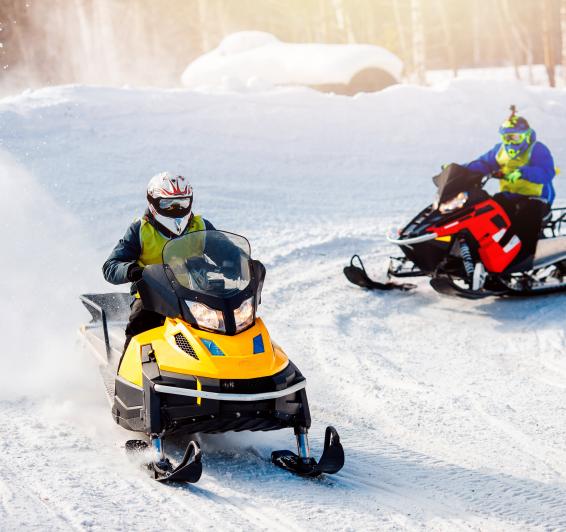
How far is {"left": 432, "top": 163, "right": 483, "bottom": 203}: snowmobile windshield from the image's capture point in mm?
8547

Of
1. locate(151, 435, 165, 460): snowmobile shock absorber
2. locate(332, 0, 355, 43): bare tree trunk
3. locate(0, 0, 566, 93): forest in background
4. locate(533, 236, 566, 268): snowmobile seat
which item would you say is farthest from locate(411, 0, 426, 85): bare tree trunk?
locate(151, 435, 165, 460): snowmobile shock absorber

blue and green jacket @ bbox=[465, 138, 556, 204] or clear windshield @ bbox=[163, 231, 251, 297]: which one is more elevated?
clear windshield @ bbox=[163, 231, 251, 297]

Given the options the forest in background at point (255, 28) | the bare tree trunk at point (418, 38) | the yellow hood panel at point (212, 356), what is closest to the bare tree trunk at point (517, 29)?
the forest in background at point (255, 28)

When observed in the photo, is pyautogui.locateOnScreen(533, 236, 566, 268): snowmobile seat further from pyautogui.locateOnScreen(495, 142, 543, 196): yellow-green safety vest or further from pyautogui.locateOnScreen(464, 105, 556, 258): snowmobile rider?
pyautogui.locateOnScreen(495, 142, 543, 196): yellow-green safety vest

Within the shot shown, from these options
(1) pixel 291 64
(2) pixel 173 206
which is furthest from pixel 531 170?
(1) pixel 291 64

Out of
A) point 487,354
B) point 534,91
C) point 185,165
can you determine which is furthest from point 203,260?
point 534,91

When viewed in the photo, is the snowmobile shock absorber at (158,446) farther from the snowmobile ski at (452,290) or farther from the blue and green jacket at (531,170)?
the blue and green jacket at (531,170)

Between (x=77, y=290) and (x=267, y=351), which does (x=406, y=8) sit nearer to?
(x=77, y=290)

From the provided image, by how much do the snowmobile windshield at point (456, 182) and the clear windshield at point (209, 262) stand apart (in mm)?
4082

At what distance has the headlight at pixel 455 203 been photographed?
8.49 m

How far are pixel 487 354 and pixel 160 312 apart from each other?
339 centimetres

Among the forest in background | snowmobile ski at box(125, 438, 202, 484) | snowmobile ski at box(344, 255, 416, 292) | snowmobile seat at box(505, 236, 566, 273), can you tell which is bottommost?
snowmobile ski at box(344, 255, 416, 292)

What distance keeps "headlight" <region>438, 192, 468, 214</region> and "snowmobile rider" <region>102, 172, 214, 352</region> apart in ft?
Result: 12.0

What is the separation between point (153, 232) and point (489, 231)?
4.13 metres
